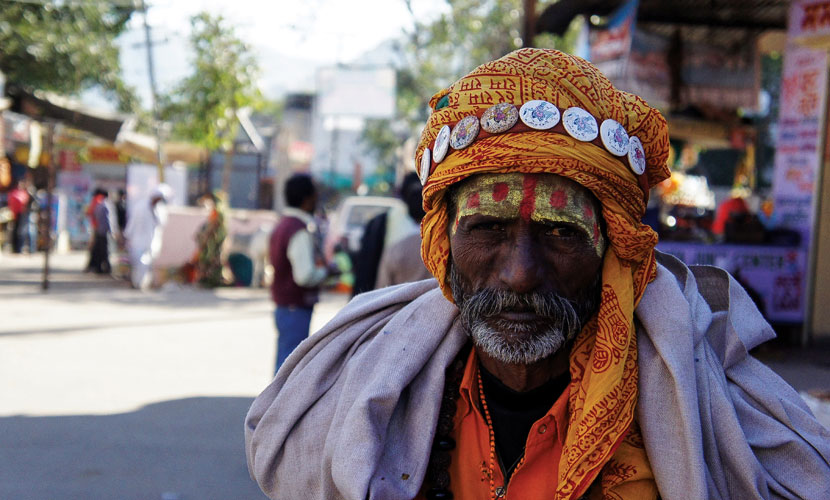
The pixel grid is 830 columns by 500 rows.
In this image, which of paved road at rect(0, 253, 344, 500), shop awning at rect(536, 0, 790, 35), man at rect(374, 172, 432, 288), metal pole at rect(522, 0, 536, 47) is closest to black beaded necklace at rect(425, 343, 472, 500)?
man at rect(374, 172, 432, 288)

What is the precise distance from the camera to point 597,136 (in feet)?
5.90

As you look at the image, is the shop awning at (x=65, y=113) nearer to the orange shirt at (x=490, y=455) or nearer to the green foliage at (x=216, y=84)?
the green foliage at (x=216, y=84)

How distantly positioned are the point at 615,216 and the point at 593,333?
0.28 m

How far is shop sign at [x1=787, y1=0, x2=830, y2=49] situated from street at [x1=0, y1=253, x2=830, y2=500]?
286 centimetres

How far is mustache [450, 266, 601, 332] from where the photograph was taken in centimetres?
183

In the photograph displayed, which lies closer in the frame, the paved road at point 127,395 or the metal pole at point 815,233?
the paved road at point 127,395

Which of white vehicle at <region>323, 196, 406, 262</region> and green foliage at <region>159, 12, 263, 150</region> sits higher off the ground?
green foliage at <region>159, 12, 263, 150</region>

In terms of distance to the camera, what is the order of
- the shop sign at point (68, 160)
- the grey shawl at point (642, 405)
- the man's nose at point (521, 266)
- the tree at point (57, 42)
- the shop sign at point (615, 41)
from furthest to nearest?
the shop sign at point (68, 160)
the tree at point (57, 42)
the shop sign at point (615, 41)
the man's nose at point (521, 266)
the grey shawl at point (642, 405)

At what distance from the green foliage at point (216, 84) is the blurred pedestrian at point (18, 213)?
4.20 metres

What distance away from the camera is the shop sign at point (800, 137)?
818 cm

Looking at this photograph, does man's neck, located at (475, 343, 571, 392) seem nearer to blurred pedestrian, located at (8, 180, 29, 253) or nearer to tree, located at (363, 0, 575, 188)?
tree, located at (363, 0, 575, 188)

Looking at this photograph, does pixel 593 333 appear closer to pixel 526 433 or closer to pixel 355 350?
pixel 526 433

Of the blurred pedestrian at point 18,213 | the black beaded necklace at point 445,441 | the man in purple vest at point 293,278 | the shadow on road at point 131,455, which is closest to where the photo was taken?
the black beaded necklace at point 445,441

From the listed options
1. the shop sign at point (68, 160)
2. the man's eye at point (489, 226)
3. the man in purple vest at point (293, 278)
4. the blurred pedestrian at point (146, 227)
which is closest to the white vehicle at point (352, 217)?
the blurred pedestrian at point (146, 227)
